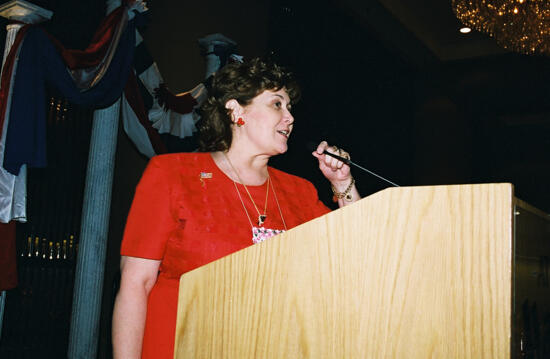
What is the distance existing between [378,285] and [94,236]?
2.97m

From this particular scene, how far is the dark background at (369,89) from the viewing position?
4.15 m

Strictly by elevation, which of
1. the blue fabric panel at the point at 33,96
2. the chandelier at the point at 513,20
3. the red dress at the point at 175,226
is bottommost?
the red dress at the point at 175,226

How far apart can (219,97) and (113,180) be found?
2333 mm

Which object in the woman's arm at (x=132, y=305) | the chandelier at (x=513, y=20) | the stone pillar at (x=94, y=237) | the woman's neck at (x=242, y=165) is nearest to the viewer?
the woman's arm at (x=132, y=305)

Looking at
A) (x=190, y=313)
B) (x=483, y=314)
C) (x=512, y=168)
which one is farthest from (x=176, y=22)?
(x=512, y=168)

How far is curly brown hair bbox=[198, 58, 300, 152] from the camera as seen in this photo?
1699 millimetres

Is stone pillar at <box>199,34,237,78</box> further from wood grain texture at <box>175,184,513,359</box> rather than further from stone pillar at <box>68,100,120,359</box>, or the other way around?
wood grain texture at <box>175,184,513,359</box>

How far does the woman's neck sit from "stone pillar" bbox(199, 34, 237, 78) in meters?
2.72

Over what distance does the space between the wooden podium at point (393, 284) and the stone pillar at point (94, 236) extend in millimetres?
2588

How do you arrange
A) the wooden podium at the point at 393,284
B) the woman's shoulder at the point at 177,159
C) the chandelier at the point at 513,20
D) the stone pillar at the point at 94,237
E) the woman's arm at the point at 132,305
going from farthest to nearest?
1. the chandelier at the point at 513,20
2. the stone pillar at the point at 94,237
3. the woman's shoulder at the point at 177,159
4. the woman's arm at the point at 132,305
5. the wooden podium at the point at 393,284

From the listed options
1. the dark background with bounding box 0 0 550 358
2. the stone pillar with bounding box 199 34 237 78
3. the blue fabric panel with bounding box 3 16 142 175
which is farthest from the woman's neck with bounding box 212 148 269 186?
the stone pillar with bounding box 199 34 237 78

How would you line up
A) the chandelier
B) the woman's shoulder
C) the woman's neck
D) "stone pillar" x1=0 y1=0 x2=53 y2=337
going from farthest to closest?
the chandelier → "stone pillar" x1=0 y1=0 x2=53 y2=337 → the woman's neck → the woman's shoulder

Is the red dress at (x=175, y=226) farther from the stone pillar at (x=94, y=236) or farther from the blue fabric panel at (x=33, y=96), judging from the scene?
the stone pillar at (x=94, y=236)

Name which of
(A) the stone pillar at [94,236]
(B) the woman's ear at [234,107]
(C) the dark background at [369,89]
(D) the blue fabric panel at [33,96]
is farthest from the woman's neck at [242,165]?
(C) the dark background at [369,89]
